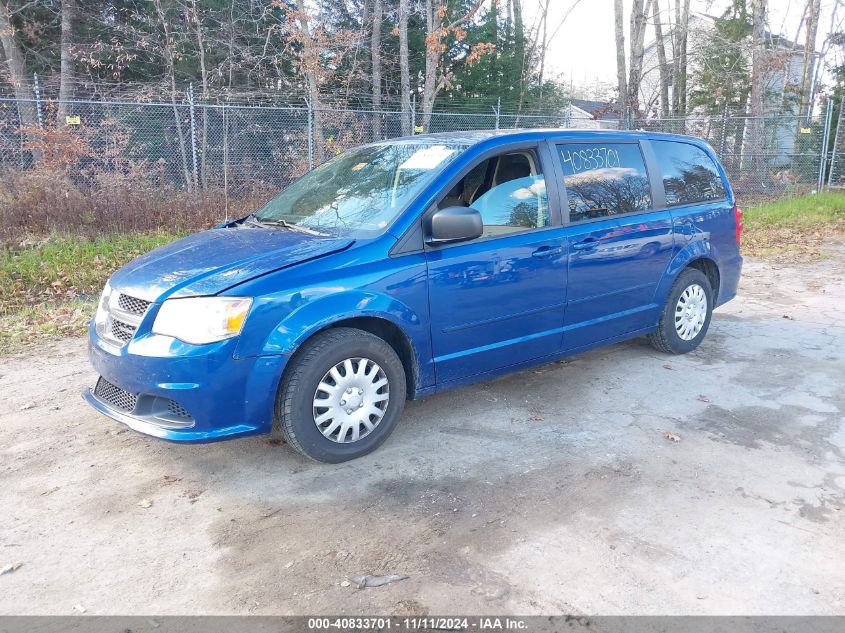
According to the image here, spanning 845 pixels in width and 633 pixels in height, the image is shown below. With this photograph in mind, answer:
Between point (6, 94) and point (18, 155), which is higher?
point (6, 94)

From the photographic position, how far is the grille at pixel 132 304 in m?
3.53

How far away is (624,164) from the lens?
5.11 meters

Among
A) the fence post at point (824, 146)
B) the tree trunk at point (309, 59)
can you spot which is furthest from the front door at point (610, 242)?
the fence post at point (824, 146)

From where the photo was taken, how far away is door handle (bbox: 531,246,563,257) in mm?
4383

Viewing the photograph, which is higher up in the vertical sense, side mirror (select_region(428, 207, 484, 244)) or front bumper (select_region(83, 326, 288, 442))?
side mirror (select_region(428, 207, 484, 244))

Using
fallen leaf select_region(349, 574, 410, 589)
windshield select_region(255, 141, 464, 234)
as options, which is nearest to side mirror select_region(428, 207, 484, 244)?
windshield select_region(255, 141, 464, 234)

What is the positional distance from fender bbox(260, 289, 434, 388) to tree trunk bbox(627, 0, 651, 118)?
18.1 metres

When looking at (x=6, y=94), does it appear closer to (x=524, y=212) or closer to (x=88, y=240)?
(x=88, y=240)

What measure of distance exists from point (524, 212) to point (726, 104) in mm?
22508

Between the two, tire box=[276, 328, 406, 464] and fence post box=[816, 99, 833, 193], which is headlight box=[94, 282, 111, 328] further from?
fence post box=[816, 99, 833, 193]

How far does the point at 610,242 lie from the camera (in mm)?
4828

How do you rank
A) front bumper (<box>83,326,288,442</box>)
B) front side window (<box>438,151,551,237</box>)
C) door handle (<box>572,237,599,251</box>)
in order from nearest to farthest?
front bumper (<box>83,326,288,442</box>) < front side window (<box>438,151,551,237</box>) < door handle (<box>572,237,599,251</box>)

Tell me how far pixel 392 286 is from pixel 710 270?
11.1 feet

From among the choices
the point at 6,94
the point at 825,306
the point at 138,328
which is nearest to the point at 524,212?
the point at 138,328
